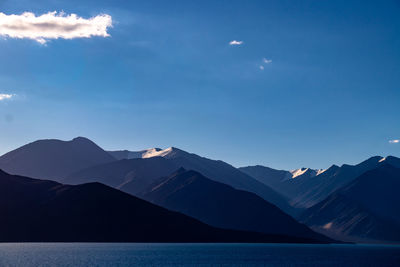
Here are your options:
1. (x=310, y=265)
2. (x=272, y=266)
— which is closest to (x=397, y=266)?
(x=310, y=265)

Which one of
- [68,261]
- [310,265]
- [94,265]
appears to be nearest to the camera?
[94,265]

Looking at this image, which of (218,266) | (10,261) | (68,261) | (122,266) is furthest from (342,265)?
(10,261)

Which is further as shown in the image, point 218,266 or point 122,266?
point 218,266

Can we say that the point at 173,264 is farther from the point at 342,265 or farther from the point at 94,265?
the point at 342,265

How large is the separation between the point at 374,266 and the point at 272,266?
116 ft

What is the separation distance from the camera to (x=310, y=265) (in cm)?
18125

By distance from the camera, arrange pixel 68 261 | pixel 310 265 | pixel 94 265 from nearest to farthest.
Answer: pixel 94 265
pixel 68 261
pixel 310 265

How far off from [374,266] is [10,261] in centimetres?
11981

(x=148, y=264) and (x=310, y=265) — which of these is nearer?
(x=148, y=264)

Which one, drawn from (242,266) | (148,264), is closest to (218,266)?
(242,266)

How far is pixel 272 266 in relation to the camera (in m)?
174

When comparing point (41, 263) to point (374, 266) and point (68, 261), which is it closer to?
point (68, 261)

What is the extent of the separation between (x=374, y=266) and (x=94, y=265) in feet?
308

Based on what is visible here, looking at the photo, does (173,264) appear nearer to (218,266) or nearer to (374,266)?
(218,266)
